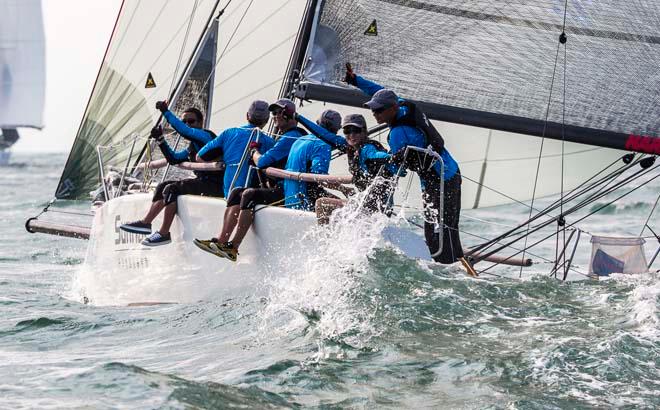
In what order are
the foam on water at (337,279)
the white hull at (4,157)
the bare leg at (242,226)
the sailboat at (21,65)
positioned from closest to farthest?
the foam on water at (337,279) → the bare leg at (242,226) → the sailboat at (21,65) → the white hull at (4,157)

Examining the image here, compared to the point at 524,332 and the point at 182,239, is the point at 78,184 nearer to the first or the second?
the point at 182,239

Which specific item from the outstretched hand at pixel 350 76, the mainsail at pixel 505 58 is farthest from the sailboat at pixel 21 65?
the outstretched hand at pixel 350 76

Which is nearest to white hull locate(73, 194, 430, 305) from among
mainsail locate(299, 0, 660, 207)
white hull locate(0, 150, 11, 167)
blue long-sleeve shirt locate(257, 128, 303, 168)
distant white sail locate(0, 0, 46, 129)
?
blue long-sleeve shirt locate(257, 128, 303, 168)

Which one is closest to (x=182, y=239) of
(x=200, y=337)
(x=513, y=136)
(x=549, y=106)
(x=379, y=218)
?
(x=200, y=337)

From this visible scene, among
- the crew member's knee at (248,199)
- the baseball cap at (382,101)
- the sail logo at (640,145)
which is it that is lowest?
the crew member's knee at (248,199)

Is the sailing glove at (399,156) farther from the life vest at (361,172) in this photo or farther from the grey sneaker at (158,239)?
the grey sneaker at (158,239)

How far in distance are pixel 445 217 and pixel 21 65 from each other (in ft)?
108

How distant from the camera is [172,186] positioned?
6418 millimetres

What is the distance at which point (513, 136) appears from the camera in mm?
7910

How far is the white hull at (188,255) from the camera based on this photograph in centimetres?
553

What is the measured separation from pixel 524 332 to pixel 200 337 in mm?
1592

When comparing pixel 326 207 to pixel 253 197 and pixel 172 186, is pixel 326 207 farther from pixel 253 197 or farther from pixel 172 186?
pixel 172 186

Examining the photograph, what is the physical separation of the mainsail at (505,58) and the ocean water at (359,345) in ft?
3.46

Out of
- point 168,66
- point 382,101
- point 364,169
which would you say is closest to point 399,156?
point 364,169
